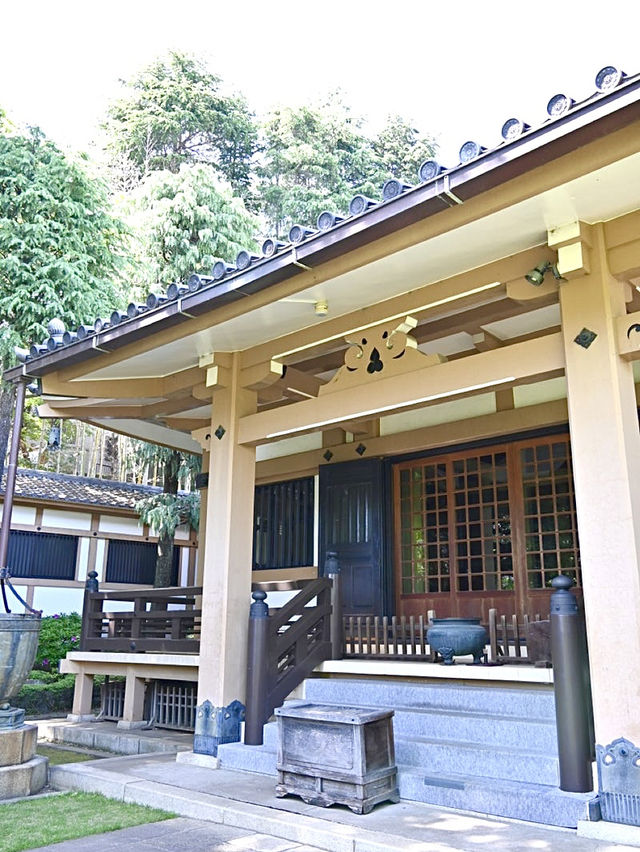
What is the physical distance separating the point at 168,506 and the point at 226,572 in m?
9.66

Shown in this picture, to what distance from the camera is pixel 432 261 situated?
4.88m

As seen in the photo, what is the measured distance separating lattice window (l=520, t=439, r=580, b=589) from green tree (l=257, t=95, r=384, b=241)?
18269 mm

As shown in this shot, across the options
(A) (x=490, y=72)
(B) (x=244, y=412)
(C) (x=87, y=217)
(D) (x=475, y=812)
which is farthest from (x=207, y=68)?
(D) (x=475, y=812)

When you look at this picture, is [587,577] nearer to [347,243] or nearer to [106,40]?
[347,243]

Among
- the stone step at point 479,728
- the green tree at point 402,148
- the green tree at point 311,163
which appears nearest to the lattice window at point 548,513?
the stone step at point 479,728

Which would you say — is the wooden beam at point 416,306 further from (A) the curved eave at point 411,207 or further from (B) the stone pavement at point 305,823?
(B) the stone pavement at point 305,823

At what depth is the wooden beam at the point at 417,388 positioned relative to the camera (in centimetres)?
457

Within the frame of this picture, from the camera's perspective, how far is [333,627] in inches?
258

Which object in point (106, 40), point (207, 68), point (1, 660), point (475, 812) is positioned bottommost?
point (475, 812)

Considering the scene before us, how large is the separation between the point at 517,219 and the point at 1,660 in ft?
16.3

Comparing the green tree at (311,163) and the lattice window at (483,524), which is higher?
the green tree at (311,163)

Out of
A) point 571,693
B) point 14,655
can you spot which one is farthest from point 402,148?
point 571,693

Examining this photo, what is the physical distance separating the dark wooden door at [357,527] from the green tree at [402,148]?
799 inches

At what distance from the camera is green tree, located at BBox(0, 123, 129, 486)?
44.8ft
